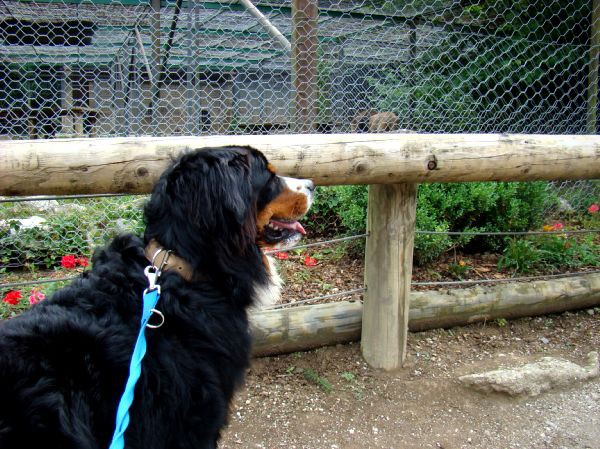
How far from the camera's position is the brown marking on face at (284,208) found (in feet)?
6.35

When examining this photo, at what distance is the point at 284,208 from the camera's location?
6.60 feet

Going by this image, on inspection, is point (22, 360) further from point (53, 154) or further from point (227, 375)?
point (53, 154)

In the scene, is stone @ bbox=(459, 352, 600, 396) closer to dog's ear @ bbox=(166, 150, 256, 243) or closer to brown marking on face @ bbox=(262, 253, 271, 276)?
brown marking on face @ bbox=(262, 253, 271, 276)

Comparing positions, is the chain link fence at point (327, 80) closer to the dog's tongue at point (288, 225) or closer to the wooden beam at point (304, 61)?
the wooden beam at point (304, 61)

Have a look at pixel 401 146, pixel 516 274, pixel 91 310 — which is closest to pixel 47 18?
pixel 401 146

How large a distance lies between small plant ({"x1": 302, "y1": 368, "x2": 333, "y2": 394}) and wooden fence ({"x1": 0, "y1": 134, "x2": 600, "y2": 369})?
33 centimetres

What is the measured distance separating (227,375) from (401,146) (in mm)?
1439

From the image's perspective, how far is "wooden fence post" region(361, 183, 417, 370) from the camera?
112 inches

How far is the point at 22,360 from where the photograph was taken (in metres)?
1.33

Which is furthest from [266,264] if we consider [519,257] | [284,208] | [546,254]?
[546,254]

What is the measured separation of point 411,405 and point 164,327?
5.78 ft

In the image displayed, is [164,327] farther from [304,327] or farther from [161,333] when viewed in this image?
[304,327]

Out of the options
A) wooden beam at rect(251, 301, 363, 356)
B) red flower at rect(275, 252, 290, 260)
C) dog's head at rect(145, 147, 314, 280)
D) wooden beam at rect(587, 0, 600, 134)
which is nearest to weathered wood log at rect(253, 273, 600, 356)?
wooden beam at rect(251, 301, 363, 356)

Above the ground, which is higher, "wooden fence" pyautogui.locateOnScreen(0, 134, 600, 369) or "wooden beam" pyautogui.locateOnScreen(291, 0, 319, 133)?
"wooden beam" pyautogui.locateOnScreen(291, 0, 319, 133)
